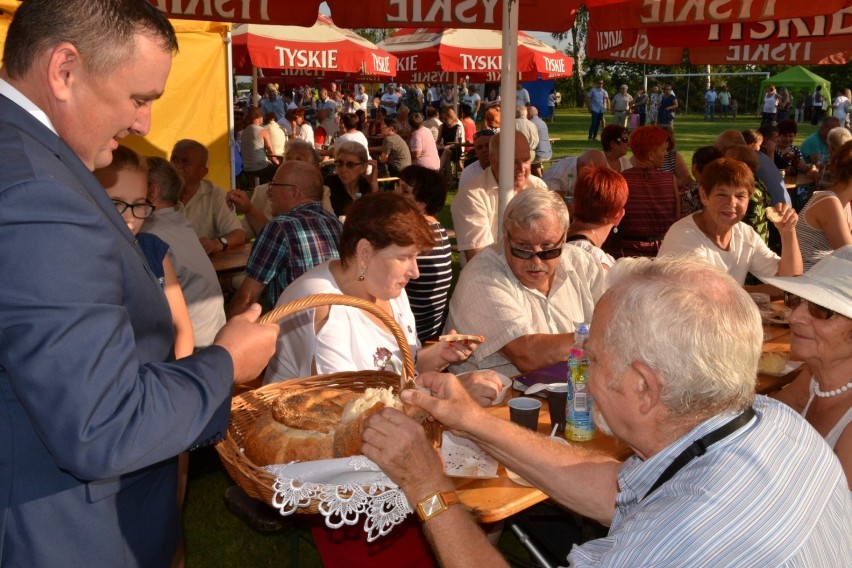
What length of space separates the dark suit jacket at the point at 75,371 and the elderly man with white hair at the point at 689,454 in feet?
1.96

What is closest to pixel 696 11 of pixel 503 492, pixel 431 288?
pixel 431 288

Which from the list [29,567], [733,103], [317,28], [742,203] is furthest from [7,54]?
[733,103]

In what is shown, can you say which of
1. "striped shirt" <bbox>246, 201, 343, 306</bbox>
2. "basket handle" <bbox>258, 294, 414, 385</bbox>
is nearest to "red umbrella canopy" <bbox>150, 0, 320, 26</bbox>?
"striped shirt" <bbox>246, 201, 343, 306</bbox>

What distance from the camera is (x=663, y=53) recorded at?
31.1 feet

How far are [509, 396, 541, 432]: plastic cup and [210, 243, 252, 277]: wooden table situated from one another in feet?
11.1

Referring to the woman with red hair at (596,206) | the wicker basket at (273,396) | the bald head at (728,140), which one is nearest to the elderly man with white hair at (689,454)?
the wicker basket at (273,396)

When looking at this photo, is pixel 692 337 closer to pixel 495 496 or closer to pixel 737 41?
pixel 495 496

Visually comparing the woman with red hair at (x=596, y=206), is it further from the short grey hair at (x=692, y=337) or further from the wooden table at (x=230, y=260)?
the short grey hair at (x=692, y=337)

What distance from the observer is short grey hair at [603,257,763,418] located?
1.58 meters

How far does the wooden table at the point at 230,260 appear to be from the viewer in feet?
18.6

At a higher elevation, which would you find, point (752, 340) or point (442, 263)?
point (752, 340)

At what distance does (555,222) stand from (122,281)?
252 centimetres

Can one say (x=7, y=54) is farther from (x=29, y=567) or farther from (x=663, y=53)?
(x=663, y=53)

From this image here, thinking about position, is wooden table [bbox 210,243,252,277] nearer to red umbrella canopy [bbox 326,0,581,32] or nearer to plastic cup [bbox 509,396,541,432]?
red umbrella canopy [bbox 326,0,581,32]
